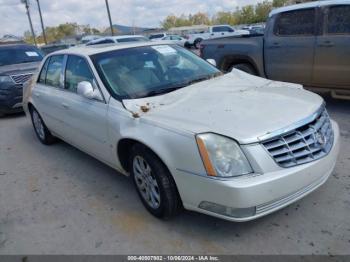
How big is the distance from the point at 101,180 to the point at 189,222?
1498mm

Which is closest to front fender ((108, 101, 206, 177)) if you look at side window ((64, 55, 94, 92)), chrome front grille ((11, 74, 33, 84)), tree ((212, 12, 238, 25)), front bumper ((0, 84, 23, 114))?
side window ((64, 55, 94, 92))

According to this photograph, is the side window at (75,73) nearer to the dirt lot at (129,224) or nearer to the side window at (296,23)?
the dirt lot at (129,224)

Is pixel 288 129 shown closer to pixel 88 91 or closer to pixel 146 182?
pixel 146 182

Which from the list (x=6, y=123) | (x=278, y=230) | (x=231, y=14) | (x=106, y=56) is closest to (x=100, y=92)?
(x=106, y=56)

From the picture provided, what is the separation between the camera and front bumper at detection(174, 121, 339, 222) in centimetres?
249

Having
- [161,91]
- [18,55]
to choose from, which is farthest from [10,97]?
[161,91]

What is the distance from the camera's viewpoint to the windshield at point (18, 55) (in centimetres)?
923

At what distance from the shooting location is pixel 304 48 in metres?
6.11

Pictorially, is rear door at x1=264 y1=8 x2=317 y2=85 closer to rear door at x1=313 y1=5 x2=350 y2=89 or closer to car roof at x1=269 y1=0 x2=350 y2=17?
car roof at x1=269 y1=0 x2=350 y2=17

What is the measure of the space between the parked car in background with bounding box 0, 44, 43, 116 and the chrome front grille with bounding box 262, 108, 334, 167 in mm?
7214

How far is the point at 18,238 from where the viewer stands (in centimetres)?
322

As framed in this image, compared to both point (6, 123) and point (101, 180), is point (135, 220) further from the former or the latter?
point (6, 123)

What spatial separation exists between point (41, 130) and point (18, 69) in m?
3.55

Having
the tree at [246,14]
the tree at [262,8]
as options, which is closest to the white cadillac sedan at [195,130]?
the tree at [262,8]
